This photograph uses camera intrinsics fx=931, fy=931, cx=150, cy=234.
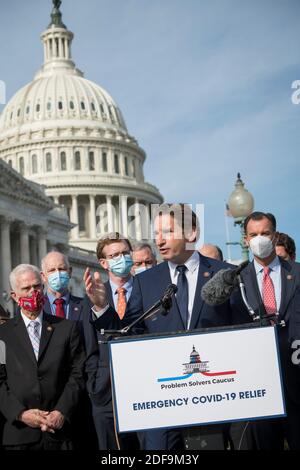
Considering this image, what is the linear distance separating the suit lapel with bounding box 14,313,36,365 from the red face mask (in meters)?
0.19

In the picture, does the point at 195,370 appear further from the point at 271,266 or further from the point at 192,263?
the point at 271,266

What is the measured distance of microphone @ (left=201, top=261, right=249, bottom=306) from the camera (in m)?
7.12

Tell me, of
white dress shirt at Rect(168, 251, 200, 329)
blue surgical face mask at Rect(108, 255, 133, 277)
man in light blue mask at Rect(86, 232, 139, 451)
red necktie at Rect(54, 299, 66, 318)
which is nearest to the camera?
white dress shirt at Rect(168, 251, 200, 329)

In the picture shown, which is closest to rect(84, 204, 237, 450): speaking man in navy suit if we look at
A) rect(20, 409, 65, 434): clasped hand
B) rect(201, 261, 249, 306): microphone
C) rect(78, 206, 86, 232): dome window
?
rect(201, 261, 249, 306): microphone

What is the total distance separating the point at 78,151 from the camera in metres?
119

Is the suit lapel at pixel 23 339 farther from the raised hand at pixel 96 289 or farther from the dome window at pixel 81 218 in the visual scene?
the dome window at pixel 81 218

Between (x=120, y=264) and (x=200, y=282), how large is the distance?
1.99 m

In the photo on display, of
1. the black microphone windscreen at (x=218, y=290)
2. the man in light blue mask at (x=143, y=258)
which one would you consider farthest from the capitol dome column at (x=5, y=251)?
the black microphone windscreen at (x=218, y=290)

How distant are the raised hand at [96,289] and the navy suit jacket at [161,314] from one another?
0.11 metres

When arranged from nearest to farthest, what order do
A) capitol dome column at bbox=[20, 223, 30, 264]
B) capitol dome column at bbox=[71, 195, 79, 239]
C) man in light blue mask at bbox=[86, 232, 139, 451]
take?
man in light blue mask at bbox=[86, 232, 139, 451], capitol dome column at bbox=[20, 223, 30, 264], capitol dome column at bbox=[71, 195, 79, 239]

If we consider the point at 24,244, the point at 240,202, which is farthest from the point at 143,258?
the point at 24,244

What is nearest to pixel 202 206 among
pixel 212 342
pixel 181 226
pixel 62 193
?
pixel 181 226

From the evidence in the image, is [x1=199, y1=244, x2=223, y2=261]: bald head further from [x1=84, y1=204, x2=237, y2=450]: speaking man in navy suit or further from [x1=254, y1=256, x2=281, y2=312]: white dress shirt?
[x1=84, y1=204, x2=237, y2=450]: speaking man in navy suit
